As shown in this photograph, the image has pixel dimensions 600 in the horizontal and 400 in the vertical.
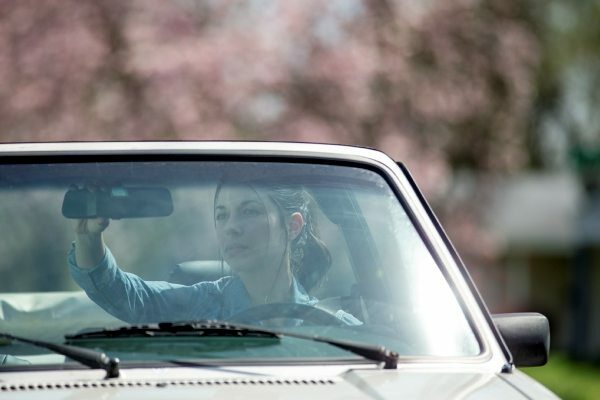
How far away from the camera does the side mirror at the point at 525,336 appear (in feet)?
11.9

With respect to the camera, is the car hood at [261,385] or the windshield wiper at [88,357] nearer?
the car hood at [261,385]

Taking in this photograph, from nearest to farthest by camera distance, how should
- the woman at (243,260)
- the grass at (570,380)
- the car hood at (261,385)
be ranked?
the car hood at (261,385), the woman at (243,260), the grass at (570,380)

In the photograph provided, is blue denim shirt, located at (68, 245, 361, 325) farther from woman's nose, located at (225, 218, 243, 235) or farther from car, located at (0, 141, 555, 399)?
woman's nose, located at (225, 218, 243, 235)

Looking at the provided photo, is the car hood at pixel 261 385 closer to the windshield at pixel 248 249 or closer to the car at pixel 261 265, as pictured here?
the car at pixel 261 265

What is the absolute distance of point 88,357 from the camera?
3.01 m

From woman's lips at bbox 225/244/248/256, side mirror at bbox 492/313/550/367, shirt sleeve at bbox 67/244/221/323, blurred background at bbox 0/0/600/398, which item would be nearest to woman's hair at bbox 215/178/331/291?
woman's lips at bbox 225/244/248/256

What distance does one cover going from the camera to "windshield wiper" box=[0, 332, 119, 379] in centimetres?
296

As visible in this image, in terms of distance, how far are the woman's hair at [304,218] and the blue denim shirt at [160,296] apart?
93mm

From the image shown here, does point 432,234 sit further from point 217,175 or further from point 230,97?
point 230,97

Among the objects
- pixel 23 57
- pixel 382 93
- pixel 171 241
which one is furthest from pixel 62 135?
pixel 171 241

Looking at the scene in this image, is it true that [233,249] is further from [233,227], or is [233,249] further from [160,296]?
[160,296]

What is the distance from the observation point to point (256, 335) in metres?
3.20

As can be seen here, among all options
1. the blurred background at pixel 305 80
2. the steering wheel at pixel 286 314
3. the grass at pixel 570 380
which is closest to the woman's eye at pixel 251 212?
the steering wheel at pixel 286 314

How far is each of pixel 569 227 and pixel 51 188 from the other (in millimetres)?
29874
